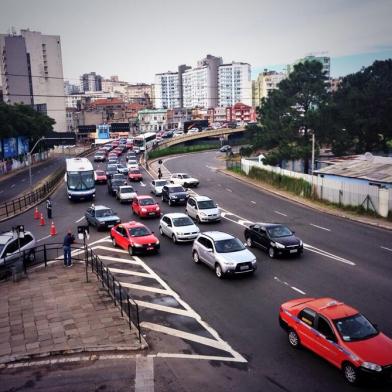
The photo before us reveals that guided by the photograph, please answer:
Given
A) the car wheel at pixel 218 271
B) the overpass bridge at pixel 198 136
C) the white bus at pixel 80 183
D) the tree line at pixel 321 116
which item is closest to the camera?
the car wheel at pixel 218 271

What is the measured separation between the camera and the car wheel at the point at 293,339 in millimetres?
13482

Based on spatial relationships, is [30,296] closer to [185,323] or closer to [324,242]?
[185,323]

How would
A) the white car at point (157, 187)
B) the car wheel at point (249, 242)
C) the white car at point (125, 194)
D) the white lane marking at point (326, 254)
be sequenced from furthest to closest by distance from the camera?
the white car at point (157, 187)
the white car at point (125, 194)
the car wheel at point (249, 242)
the white lane marking at point (326, 254)

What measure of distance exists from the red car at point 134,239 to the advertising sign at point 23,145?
62.4 m

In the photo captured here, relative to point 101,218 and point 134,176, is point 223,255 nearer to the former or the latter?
point 101,218

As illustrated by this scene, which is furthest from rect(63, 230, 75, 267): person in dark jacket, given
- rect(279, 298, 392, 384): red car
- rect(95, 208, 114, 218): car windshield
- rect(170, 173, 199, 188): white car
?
rect(170, 173, 199, 188): white car

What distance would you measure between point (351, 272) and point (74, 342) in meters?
12.7

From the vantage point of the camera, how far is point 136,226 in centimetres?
2572

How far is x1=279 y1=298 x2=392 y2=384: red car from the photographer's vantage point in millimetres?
11234

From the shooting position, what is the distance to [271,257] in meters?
23.2

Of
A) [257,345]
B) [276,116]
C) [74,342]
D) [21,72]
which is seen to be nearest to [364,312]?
[257,345]

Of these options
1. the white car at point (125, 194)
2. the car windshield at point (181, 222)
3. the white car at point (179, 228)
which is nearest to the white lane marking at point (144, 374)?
the white car at point (179, 228)

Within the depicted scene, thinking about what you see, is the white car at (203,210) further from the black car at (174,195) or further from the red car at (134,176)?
the red car at (134,176)

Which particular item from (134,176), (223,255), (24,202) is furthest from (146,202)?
(134,176)
